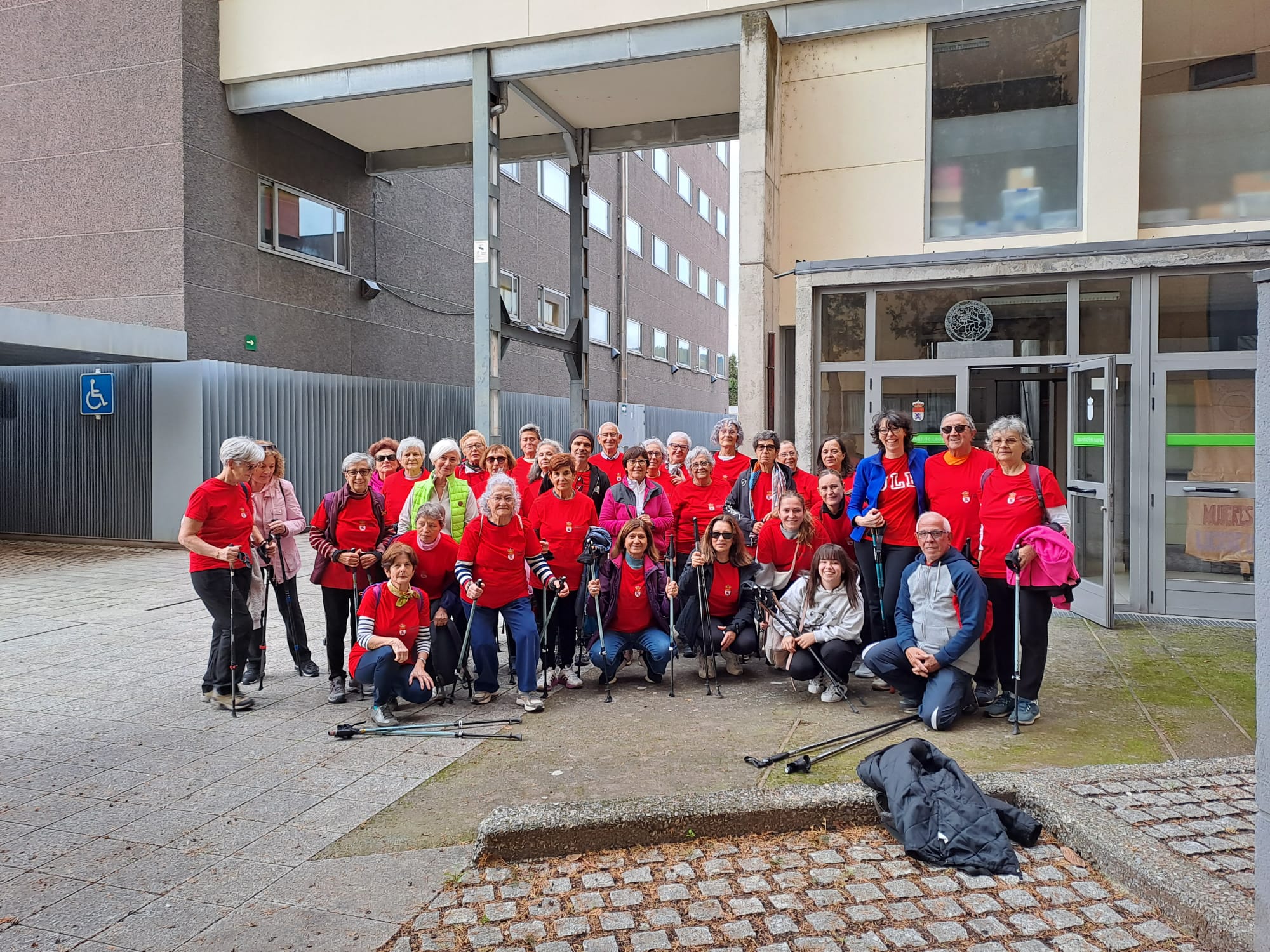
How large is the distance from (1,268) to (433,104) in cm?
743

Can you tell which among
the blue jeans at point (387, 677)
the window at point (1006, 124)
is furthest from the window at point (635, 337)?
the blue jeans at point (387, 677)

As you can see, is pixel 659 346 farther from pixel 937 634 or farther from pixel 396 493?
pixel 937 634

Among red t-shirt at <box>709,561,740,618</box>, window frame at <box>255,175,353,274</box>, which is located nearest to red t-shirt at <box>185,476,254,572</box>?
red t-shirt at <box>709,561,740,618</box>

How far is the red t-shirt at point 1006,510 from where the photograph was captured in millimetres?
5898

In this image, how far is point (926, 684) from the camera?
5.89 metres

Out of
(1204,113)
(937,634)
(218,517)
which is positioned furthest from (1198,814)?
(1204,113)

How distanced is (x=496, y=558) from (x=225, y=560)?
1.76 metres

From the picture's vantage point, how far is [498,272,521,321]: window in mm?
22453

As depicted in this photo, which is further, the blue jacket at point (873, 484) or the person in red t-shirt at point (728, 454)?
the person in red t-shirt at point (728, 454)

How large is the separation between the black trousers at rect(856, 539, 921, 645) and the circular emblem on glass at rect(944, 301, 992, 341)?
3.62m

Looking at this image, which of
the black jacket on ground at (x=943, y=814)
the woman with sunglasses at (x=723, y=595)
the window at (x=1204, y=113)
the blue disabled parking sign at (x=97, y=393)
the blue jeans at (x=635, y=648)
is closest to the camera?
the black jacket on ground at (x=943, y=814)

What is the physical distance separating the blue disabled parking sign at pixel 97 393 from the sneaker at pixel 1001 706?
13673 millimetres

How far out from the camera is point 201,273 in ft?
47.0

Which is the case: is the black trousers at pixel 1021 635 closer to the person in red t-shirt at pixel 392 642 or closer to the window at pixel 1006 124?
the person in red t-shirt at pixel 392 642
